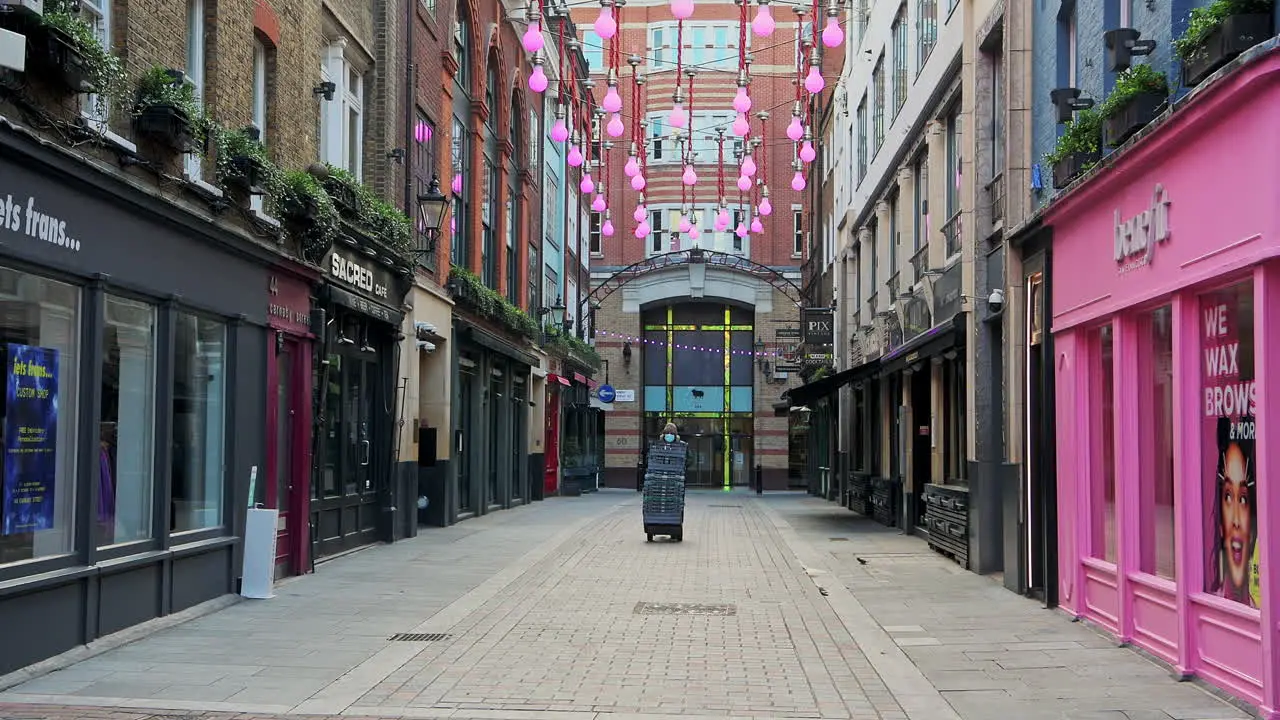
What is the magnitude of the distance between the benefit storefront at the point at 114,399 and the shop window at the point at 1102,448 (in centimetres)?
776

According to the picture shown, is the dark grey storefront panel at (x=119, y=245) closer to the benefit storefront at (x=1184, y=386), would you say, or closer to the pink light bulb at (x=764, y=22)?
the pink light bulb at (x=764, y=22)

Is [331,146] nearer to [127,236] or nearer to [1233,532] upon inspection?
[127,236]

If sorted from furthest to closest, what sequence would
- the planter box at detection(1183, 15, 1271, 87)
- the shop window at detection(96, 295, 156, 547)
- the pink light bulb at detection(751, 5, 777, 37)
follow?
1. the pink light bulb at detection(751, 5, 777, 37)
2. the shop window at detection(96, 295, 156, 547)
3. the planter box at detection(1183, 15, 1271, 87)

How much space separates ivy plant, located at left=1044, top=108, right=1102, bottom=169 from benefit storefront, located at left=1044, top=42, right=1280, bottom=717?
31 cm

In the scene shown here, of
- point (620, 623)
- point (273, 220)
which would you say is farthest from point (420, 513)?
point (620, 623)

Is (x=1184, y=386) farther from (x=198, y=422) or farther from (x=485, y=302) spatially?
(x=485, y=302)

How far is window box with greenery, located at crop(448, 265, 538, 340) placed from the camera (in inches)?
934

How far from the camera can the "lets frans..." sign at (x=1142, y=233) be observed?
911 cm

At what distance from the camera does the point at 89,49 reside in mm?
9094

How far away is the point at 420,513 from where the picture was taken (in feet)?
75.5

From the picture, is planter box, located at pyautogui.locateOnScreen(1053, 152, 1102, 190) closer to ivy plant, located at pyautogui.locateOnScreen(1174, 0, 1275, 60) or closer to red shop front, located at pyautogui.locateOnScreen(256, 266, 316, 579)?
ivy plant, located at pyautogui.locateOnScreen(1174, 0, 1275, 60)

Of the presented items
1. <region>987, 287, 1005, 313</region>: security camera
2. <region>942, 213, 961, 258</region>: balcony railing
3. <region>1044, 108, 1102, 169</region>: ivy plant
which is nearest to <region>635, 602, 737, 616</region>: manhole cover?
<region>987, 287, 1005, 313</region>: security camera

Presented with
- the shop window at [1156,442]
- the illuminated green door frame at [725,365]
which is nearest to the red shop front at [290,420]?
the shop window at [1156,442]

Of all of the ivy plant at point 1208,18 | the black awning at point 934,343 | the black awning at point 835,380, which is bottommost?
the black awning at point 835,380
